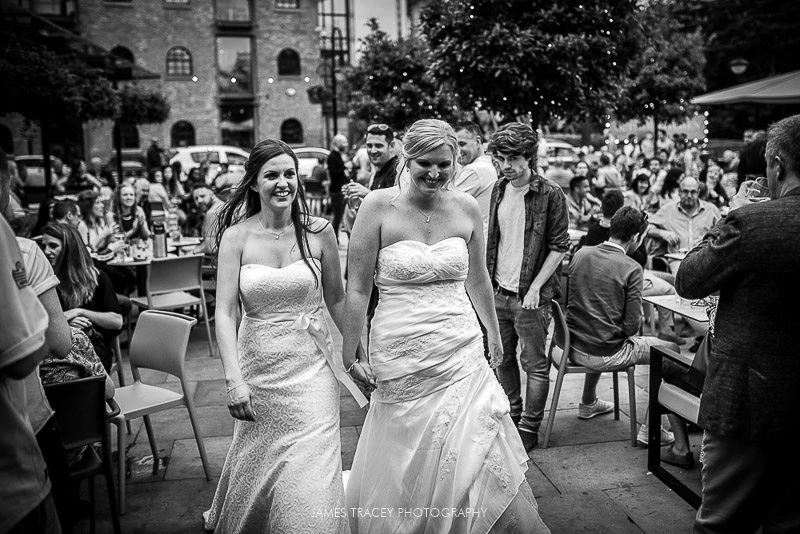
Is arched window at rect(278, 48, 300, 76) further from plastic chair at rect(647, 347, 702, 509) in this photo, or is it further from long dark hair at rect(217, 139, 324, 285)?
plastic chair at rect(647, 347, 702, 509)

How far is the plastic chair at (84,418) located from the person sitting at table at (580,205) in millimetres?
6862

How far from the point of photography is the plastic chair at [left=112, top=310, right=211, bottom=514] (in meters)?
4.20

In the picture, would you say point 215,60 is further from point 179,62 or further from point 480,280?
point 480,280

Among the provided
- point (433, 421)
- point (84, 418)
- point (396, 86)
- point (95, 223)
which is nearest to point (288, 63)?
point (396, 86)

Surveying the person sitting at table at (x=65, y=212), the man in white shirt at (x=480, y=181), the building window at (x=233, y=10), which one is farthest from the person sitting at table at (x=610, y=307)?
the building window at (x=233, y=10)

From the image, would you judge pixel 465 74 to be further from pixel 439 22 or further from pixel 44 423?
pixel 44 423

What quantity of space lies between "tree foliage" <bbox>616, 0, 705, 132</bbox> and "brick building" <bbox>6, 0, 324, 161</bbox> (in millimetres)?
21293

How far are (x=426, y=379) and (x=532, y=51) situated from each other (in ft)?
22.4

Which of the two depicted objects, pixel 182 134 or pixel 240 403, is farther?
pixel 182 134

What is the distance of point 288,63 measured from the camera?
132 feet

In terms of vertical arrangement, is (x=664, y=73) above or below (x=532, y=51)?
above

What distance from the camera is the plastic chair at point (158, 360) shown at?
13.8 feet

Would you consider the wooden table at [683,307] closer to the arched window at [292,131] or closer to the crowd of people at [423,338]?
the crowd of people at [423,338]

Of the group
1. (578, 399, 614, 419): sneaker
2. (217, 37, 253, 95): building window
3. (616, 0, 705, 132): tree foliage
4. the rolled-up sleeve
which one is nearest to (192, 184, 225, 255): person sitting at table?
the rolled-up sleeve
